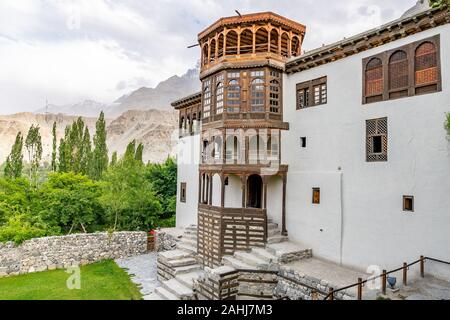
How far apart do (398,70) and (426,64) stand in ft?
2.68

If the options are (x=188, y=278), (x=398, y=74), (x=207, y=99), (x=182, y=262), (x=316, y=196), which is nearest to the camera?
(x=398, y=74)

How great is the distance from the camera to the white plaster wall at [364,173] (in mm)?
8648

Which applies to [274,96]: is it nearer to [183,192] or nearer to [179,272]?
[179,272]

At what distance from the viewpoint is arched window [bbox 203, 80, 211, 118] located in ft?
45.9

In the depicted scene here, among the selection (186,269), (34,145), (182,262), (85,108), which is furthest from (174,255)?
(85,108)

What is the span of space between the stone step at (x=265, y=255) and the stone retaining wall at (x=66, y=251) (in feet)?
25.5

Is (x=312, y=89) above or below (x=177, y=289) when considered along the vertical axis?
above

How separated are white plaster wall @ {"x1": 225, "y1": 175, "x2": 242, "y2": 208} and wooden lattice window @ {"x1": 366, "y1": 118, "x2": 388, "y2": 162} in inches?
253

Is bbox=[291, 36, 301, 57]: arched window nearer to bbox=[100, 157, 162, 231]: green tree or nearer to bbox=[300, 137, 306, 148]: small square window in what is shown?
bbox=[300, 137, 306, 148]: small square window

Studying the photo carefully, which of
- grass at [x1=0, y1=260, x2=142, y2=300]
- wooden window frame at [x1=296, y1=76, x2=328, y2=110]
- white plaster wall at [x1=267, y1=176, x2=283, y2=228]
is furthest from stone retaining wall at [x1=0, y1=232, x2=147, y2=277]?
wooden window frame at [x1=296, y1=76, x2=328, y2=110]

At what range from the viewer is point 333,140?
37.2 ft

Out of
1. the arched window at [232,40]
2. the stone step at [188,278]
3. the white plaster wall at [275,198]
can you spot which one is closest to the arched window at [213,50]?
the arched window at [232,40]
